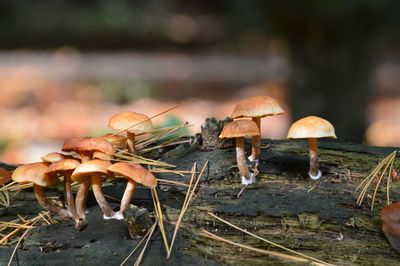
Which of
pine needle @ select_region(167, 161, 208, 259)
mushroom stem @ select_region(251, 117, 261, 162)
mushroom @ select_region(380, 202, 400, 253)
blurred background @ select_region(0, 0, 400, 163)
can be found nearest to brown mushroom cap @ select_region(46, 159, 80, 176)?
pine needle @ select_region(167, 161, 208, 259)

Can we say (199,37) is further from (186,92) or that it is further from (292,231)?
(292,231)

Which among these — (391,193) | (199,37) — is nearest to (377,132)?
(391,193)

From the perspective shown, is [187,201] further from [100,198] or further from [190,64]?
[190,64]

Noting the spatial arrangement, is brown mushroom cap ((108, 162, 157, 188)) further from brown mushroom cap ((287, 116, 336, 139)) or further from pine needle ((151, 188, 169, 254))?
brown mushroom cap ((287, 116, 336, 139))

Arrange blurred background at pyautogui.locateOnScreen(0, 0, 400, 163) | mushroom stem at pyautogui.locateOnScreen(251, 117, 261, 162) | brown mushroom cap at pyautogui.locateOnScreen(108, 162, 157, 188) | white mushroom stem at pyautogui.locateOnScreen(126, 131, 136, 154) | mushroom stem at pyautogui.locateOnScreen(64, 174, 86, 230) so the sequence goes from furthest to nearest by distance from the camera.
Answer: blurred background at pyautogui.locateOnScreen(0, 0, 400, 163) → white mushroom stem at pyautogui.locateOnScreen(126, 131, 136, 154) → mushroom stem at pyautogui.locateOnScreen(251, 117, 261, 162) → mushroom stem at pyautogui.locateOnScreen(64, 174, 86, 230) → brown mushroom cap at pyautogui.locateOnScreen(108, 162, 157, 188)


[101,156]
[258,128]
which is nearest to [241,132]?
[258,128]
